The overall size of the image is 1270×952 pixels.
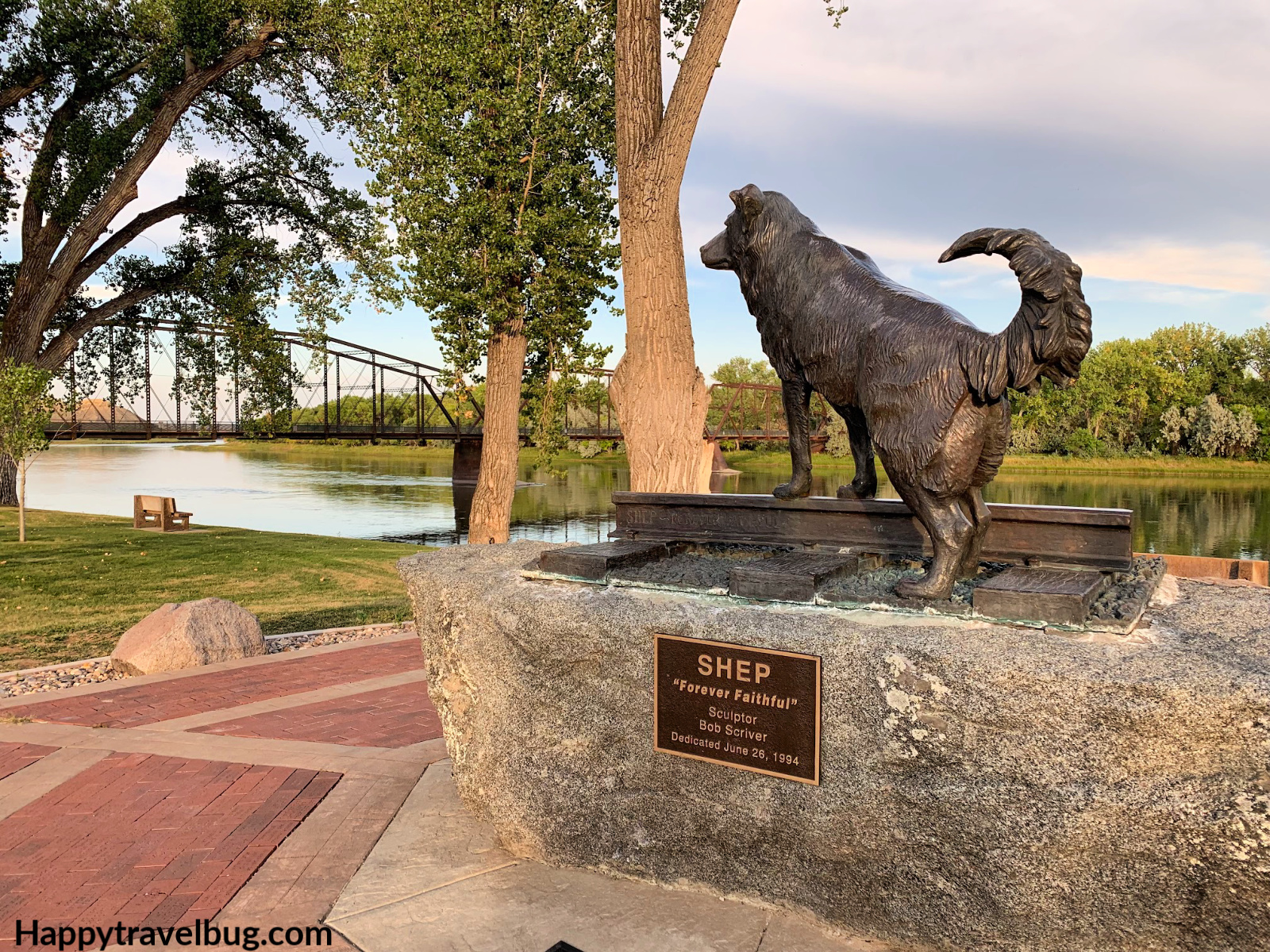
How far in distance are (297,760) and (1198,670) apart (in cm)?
411

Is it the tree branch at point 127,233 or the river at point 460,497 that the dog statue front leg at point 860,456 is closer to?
the river at point 460,497

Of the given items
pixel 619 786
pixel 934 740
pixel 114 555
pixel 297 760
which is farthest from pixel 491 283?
pixel 934 740

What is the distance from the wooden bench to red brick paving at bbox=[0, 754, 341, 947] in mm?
14214

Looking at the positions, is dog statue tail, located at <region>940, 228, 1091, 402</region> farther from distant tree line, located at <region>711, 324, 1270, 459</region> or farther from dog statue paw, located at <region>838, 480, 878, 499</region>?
distant tree line, located at <region>711, 324, 1270, 459</region>

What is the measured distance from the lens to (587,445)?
45.0 ft

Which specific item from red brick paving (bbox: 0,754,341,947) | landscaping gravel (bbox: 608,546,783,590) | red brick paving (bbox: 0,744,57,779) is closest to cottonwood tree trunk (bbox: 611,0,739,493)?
landscaping gravel (bbox: 608,546,783,590)

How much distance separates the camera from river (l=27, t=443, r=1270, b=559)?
24672mm

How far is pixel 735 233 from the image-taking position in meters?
3.64

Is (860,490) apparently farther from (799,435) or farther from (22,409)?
(22,409)

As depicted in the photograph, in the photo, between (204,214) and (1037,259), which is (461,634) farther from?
(204,214)

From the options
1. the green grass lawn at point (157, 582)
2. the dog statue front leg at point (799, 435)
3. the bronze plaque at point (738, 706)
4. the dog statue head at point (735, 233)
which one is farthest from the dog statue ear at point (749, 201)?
the green grass lawn at point (157, 582)

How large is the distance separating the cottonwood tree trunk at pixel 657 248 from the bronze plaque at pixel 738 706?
4.89 metres

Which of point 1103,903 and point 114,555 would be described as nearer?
point 1103,903

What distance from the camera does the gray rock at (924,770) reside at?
2.29 metres
